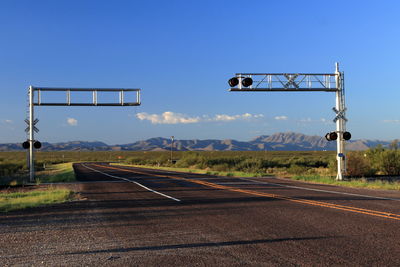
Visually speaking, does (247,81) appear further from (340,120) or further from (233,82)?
(340,120)

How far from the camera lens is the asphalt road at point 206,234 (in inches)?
241

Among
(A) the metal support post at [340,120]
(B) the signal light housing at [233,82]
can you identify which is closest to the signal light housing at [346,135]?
(A) the metal support post at [340,120]

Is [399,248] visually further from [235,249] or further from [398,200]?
[398,200]

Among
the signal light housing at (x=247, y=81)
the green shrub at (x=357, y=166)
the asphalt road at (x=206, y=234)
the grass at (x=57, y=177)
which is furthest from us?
the green shrub at (x=357, y=166)

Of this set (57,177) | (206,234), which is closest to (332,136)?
(206,234)

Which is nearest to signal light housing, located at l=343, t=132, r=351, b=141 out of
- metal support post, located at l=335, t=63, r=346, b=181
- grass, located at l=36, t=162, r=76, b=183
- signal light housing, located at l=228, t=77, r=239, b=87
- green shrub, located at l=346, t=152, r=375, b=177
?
metal support post, located at l=335, t=63, r=346, b=181

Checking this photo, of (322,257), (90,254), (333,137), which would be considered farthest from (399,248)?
(333,137)

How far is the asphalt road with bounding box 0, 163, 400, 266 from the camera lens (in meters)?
6.13

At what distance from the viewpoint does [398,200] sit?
44.6ft

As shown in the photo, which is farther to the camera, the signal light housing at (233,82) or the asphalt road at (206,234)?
the signal light housing at (233,82)

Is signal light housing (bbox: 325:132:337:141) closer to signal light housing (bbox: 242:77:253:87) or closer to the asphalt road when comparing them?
signal light housing (bbox: 242:77:253:87)

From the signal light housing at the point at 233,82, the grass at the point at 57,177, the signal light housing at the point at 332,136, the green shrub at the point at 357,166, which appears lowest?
the grass at the point at 57,177

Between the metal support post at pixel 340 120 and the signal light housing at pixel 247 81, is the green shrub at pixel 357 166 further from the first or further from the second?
the signal light housing at pixel 247 81

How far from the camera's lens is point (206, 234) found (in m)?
7.90
